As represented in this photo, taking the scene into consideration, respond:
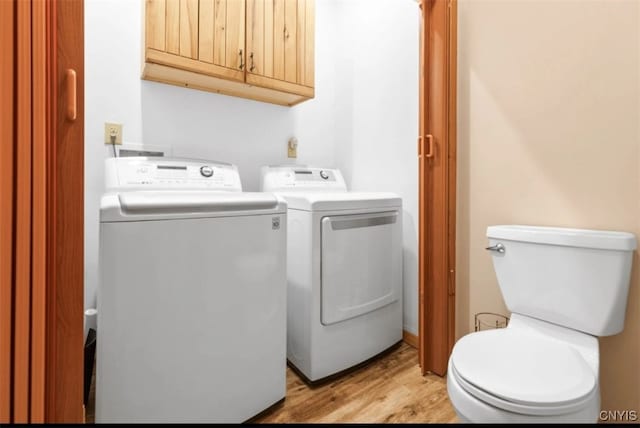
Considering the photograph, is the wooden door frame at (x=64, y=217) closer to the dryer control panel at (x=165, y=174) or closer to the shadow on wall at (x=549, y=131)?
the dryer control panel at (x=165, y=174)

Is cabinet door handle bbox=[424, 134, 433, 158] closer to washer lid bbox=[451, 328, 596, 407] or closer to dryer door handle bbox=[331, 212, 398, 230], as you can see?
dryer door handle bbox=[331, 212, 398, 230]

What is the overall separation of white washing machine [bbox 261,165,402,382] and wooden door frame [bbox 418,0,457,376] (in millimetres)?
211

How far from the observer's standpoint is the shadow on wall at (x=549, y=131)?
112 cm

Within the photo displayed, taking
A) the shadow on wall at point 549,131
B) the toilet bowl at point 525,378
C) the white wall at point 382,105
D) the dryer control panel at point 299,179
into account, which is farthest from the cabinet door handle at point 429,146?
the toilet bowl at point 525,378

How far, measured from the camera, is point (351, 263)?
5.23ft

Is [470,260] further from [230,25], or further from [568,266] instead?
[230,25]

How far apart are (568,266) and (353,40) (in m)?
1.99

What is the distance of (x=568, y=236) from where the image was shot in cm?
113

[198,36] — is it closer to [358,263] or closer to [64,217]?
[64,217]

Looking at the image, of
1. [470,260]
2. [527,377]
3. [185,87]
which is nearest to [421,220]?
[470,260]

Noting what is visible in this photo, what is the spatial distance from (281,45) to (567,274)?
1.76 m

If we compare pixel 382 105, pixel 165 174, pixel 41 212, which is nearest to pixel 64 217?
pixel 41 212

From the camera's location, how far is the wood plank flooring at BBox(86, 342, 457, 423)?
1319mm

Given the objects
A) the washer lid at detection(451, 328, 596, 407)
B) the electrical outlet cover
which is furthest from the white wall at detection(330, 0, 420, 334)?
the electrical outlet cover
